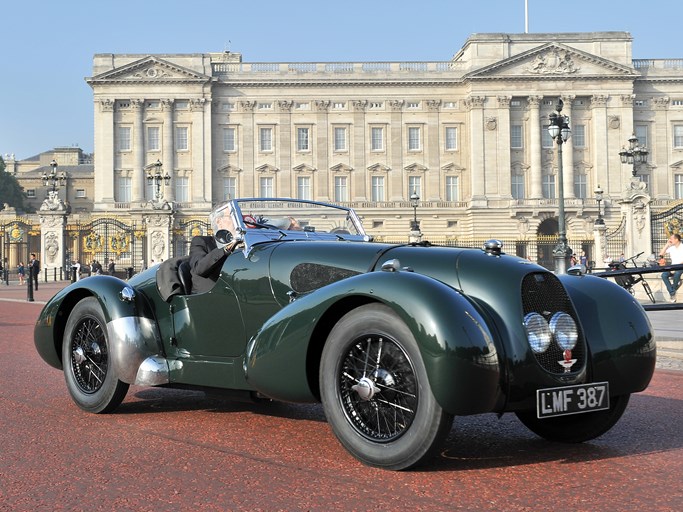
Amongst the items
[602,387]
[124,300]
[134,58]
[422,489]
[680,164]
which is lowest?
[422,489]

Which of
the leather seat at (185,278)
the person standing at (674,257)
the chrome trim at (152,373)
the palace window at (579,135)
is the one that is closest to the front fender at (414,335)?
the chrome trim at (152,373)

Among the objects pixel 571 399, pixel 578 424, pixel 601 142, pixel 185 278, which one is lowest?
pixel 578 424

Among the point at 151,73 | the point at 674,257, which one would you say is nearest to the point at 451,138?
the point at 151,73

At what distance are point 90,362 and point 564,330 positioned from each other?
324 centimetres

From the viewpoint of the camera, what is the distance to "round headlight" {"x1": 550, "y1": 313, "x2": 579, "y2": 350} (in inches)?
170

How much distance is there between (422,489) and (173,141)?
214 ft

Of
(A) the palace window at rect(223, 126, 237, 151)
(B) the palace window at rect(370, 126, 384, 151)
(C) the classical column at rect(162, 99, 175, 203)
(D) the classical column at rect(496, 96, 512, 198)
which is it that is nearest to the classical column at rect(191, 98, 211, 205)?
(C) the classical column at rect(162, 99, 175, 203)

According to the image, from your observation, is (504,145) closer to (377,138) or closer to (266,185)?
(377,138)

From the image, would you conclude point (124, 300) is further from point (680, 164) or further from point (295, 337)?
point (680, 164)

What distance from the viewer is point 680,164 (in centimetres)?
6862

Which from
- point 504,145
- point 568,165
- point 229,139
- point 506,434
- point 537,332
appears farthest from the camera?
point 229,139

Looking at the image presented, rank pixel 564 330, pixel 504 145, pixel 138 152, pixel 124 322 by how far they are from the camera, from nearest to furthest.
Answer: pixel 564 330
pixel 124 322
pixel 138 152
pixel 504 145

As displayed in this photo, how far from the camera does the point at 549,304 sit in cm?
441

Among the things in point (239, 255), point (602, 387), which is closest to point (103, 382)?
point (239, 255)
